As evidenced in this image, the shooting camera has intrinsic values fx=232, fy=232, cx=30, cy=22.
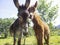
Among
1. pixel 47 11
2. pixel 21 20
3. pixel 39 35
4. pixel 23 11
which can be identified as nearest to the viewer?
pixel 21 20

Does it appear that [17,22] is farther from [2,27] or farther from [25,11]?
[2,27]

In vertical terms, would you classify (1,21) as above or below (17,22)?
above

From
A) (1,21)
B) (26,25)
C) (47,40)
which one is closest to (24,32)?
(26,25)

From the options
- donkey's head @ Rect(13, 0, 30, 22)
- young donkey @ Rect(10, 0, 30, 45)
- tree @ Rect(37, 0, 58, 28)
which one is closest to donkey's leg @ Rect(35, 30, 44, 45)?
young donkey @ Rect(10, 0, 30, 45)

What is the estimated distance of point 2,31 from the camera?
71.9 metres

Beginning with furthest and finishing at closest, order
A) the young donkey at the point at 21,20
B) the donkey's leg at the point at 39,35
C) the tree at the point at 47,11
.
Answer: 1. the tree at the point at 47,11
2. the donkey's leg at the point at 39,35
3. the young donkey at the point at 21,20

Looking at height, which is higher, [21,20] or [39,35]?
[21,20]

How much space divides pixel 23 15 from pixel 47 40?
10.9 ft

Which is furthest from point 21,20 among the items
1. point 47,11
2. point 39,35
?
point 47,11

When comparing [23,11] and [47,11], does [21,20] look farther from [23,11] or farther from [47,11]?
[47,11]

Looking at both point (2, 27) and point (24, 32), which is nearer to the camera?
point (24, 32)

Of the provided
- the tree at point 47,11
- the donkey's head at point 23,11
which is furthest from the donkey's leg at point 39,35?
the tree at point 47,11

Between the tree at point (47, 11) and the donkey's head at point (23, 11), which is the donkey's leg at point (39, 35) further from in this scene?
the tree at point (47, 11)

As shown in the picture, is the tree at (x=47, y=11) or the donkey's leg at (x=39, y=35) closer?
the donkey's leg at (x=39, y=35)
